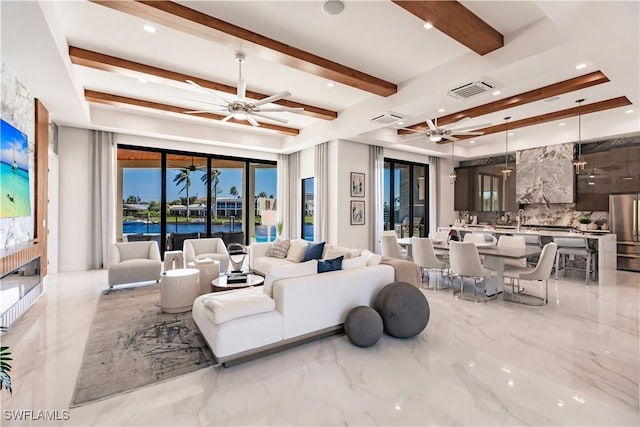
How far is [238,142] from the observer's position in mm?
7816

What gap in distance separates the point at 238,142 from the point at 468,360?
679 cm

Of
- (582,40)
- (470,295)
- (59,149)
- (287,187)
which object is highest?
(582,40)

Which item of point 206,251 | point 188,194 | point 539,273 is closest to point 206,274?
point 206,251

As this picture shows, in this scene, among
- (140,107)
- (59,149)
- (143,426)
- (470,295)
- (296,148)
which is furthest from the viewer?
(296,148)

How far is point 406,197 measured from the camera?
365 inches

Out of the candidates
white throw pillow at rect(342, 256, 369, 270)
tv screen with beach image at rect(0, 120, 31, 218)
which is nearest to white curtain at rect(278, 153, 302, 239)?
white throw pillow at rect(342, 256, 369, 270)

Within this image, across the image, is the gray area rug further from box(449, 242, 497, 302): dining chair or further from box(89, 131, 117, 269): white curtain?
box(449, 242, 497, 302): dining chair

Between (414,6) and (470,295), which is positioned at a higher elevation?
(414,6)

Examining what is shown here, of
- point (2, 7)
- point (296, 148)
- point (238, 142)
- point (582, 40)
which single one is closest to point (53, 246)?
point (238, 142)

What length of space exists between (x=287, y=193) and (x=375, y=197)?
8.40 ft

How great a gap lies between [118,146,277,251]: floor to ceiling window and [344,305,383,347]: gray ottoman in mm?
4820

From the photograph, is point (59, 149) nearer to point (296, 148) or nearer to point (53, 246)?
point (53, 246)

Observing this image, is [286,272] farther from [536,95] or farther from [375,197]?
[375,197]

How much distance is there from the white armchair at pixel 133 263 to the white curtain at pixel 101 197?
60.5 inches
